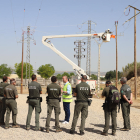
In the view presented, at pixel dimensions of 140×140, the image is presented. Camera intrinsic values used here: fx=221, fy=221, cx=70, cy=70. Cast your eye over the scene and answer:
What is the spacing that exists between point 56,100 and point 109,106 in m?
1.81

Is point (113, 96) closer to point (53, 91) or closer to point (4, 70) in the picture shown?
point (53, 91)

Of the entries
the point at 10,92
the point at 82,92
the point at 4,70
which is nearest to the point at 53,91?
the point at 82,92

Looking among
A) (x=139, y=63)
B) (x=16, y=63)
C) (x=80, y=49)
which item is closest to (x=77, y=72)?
(x=139, y=63)

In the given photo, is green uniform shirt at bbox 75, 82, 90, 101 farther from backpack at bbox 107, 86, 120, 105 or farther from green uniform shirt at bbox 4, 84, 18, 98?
green uniform shirt at bbox 4, 84, 18, 98

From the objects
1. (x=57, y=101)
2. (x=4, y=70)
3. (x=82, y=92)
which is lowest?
(x=57, y=101)

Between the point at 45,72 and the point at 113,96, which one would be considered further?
the point at 45,72

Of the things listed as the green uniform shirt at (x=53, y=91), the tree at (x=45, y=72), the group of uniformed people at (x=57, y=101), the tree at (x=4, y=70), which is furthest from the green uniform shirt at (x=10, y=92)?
the tree at (x=45, y=72)

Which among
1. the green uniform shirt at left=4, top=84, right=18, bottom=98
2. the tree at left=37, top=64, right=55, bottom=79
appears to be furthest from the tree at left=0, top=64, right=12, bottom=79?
the green uniform shirt at left=4, top=84, right=18, bottom=98

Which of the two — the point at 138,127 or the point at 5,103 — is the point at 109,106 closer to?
the point at 138,127

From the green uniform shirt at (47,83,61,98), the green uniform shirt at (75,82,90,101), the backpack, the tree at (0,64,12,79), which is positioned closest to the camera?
the backpack

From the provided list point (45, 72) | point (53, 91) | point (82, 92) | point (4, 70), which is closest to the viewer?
point (82, 92)

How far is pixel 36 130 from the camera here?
783 centimetres

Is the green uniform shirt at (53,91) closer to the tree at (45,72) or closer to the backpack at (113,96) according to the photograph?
the backpack at (113,96)

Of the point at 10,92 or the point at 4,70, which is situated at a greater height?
the point at 4,70
